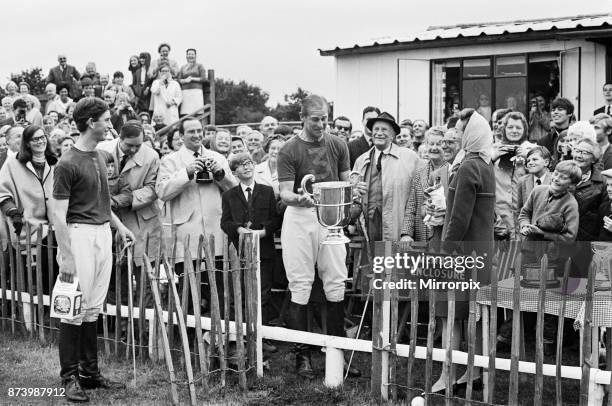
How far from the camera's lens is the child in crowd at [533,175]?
8.04 metres

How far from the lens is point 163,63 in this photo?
17.5 metres

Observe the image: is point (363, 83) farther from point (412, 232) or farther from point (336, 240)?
point (336, 240)

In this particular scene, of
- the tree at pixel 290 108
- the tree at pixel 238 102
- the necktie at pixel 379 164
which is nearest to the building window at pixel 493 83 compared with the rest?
the necktie at pixel 379 164

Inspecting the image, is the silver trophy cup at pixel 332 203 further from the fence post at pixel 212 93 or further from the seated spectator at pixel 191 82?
the fence post at pixel 212 93

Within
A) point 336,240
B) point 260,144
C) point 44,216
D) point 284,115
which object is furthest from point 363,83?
point 284,115

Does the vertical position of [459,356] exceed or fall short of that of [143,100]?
it falls short

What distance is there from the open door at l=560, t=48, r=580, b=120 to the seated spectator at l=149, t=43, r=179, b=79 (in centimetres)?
758

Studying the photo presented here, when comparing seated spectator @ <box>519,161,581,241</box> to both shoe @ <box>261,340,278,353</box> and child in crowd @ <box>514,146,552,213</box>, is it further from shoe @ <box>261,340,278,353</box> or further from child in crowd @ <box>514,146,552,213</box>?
shoe @ <box>261,340,278,353</box>

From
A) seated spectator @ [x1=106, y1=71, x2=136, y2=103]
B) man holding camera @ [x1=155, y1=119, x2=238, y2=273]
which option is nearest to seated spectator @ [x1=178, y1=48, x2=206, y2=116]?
seated spectator @ [x1=106, y1=71, x2=136, y2=103]

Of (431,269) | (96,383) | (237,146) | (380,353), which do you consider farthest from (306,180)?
(237,146)

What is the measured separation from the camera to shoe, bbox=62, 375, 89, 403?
6.31 metres

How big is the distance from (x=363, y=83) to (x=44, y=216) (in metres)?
10.4

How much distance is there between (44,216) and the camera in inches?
345

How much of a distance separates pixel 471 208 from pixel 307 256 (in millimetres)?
1458
